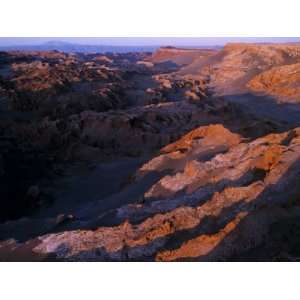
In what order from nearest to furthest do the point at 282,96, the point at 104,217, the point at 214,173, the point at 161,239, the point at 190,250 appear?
the point at 190,250, the point at 161,239, the point at 104,217, the point at 214,173, the point at 282,96

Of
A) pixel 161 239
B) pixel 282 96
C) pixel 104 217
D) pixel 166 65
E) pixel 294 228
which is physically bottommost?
pixel 166 65

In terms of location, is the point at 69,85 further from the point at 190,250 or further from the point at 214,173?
the point at 190,250

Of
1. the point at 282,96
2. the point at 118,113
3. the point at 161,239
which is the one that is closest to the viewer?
the point at 161,239

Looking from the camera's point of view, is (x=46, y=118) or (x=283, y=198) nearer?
(x=283, y=198)

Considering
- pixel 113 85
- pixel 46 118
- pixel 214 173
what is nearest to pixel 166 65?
pixel 113 85

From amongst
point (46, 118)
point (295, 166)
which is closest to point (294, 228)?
point (295, 166)

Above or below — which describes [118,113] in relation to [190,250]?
below

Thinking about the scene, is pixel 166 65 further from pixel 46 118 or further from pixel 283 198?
pixel 283 198
